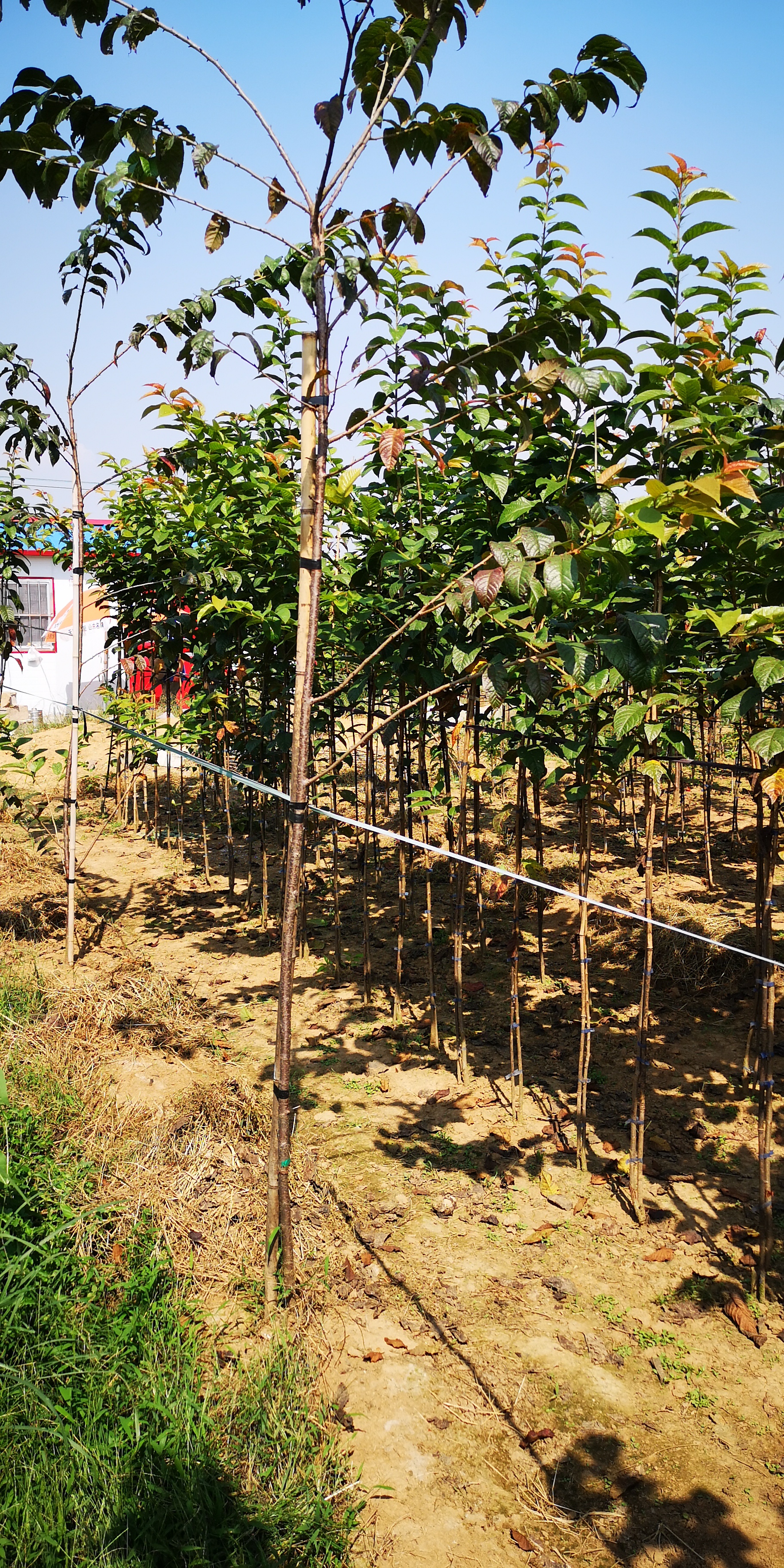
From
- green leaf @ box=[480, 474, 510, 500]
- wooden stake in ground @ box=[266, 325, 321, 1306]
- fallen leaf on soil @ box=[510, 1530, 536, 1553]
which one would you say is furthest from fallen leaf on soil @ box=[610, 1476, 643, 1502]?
green leaf @ box=[480, 474, 510, 500]

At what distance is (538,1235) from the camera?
3.72 metres

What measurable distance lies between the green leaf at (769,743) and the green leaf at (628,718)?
0.45 metres

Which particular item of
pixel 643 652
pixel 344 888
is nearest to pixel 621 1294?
pixel 643 652

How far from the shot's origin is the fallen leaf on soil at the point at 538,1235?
368 cm

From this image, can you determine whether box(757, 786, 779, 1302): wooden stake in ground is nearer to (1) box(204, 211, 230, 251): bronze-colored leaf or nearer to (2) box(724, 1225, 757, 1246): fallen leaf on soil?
(2) box(724, 1225, 757, 1246): fallen leaf on soil

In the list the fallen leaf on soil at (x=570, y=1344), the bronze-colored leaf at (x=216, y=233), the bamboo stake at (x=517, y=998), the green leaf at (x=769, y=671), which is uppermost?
the bronze-colored leaf at (x=216, y=233)

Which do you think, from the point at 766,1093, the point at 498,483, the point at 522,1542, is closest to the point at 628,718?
the point at 498,483

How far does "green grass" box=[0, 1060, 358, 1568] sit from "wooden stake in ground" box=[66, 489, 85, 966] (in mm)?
3046

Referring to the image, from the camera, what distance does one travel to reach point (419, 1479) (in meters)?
2.60

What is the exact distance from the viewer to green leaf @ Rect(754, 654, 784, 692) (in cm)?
273

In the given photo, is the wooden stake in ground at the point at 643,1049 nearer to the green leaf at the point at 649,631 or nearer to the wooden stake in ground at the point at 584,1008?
the wooden stake in ground at the point at 584,1008

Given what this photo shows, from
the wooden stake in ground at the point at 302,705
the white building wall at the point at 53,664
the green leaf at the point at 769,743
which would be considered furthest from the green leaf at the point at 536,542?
the white building wall at the point at 53,664

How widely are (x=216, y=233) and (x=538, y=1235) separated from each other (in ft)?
11.9

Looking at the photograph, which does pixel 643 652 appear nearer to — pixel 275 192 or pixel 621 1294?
pixel 275 192
